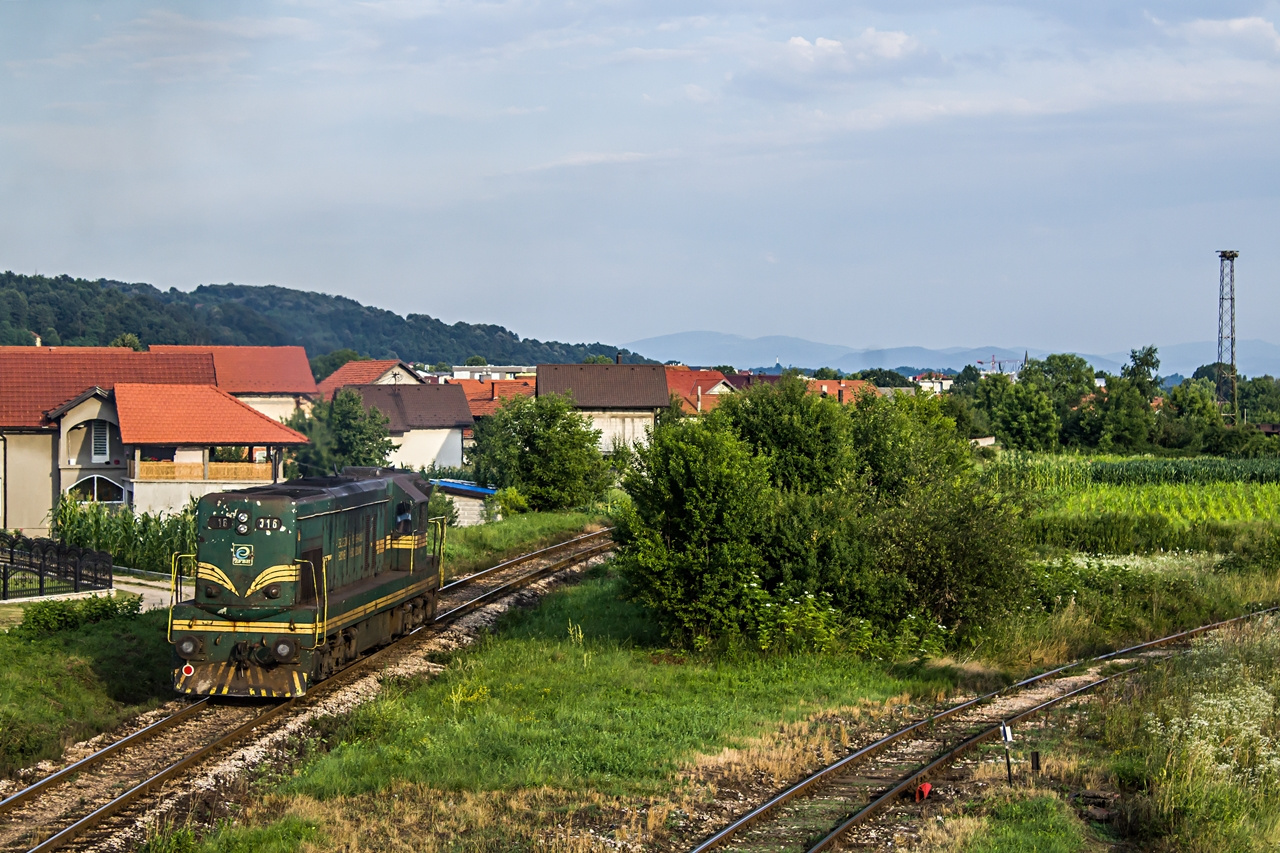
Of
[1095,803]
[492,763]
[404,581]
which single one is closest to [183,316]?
[404,581]

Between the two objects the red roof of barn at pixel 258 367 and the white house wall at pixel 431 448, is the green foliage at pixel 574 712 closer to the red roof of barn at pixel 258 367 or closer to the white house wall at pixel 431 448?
the red roof of barn at pixel 258 367

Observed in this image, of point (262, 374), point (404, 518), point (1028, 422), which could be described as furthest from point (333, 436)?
point (1028, 422)

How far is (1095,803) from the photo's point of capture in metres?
12.9

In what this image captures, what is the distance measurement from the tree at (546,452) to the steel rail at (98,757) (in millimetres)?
29927

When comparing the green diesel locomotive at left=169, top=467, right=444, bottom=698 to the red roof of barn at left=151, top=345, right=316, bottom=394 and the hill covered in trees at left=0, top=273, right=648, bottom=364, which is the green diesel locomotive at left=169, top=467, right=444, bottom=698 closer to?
the red roof of barn at left=151, top=345, right=316, bottom=394

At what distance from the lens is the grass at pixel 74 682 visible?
15.2m

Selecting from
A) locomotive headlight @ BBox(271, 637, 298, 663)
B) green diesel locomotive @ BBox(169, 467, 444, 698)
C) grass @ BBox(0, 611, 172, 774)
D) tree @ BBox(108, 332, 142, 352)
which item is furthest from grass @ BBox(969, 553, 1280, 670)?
tree @ BBox(108, 332, 142, 352)

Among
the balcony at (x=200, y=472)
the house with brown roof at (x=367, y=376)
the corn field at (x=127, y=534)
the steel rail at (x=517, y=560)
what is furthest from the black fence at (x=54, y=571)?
the balcony at (x=200, y=472)

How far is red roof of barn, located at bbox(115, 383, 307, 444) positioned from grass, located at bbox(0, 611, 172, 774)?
68.1ft

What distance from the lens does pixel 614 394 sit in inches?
3167

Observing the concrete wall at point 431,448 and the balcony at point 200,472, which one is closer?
the balcony at point 200,472

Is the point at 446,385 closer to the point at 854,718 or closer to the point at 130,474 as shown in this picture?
the point at 130,474

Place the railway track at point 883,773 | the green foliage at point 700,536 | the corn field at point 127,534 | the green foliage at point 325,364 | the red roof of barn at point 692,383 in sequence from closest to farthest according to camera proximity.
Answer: the railway track at point 883,773
the green foliage at point 700,536
the corn field at point 127,534
the green foliage at point 325,364
the red roof of barn at point 692,383

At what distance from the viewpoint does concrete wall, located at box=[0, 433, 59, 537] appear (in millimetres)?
43531
